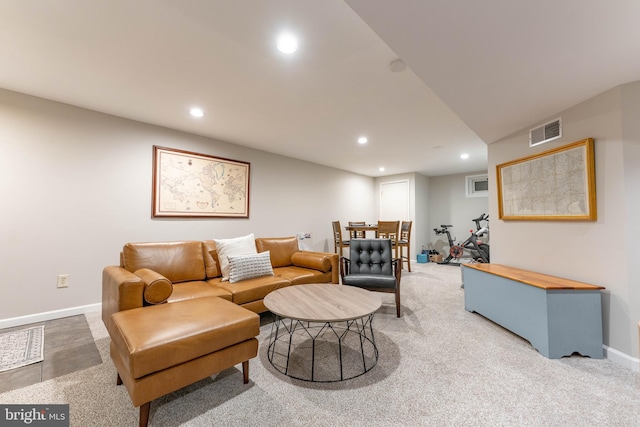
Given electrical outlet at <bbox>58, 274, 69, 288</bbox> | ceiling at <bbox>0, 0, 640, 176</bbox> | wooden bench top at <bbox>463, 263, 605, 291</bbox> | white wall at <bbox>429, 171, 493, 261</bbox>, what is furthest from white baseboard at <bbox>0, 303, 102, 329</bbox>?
white wall at <bbox>429, 171, 493, 261</bbox>


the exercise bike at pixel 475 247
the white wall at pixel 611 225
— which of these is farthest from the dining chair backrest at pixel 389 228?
the white wall at pixel 611 225

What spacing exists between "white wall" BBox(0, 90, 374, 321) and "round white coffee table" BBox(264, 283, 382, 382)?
2.25 m

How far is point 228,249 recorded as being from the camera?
2906 millimetres

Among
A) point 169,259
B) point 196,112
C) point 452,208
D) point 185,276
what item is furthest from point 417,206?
point 169,259

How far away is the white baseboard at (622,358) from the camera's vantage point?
1782mm

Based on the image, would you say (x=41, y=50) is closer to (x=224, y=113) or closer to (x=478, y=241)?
(x=224, y=113)

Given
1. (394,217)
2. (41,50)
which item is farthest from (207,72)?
(394,217)

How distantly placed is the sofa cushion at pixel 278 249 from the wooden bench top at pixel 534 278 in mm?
2324

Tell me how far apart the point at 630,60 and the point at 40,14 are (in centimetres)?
365

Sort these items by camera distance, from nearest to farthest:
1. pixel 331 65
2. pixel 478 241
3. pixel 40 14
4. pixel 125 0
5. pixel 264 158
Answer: pixel 125 0
pixel 40 14
pixel 331 65
pixel 264 158
pixel 478 241

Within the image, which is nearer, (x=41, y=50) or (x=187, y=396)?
(x=187, y=396)

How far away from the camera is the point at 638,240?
181cm

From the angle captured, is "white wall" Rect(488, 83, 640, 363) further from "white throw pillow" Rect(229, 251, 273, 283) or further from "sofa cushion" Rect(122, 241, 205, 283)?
"sofa cushion" Rect(122, 241, 205, 283)

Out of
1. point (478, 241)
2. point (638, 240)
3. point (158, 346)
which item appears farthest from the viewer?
point (478, 241)
